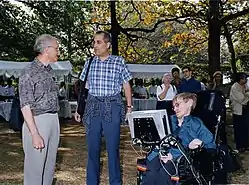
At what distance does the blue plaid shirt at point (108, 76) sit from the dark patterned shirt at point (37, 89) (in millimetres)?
757

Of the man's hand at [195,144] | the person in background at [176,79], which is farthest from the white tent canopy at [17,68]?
the man's hand at [195,144]

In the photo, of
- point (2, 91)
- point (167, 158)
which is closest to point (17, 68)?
point (2, 91)

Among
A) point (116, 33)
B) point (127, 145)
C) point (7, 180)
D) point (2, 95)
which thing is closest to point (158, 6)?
point (116, 33)

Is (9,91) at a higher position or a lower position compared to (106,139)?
lower

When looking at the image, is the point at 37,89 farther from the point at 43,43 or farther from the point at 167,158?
the point at 167,158

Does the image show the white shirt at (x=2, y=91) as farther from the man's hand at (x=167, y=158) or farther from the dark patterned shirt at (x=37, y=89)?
the man's hand at (x=167, y=158)

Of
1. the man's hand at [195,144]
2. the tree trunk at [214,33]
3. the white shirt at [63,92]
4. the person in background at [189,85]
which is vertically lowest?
the white shirt at [63,92]

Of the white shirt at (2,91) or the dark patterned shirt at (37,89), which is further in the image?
the white shirt at (2,91)

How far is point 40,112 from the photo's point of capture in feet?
11.0

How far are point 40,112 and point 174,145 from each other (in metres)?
1.04

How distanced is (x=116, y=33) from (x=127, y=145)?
9.79 meters

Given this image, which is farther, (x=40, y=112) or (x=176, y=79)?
(x=176, y=79)

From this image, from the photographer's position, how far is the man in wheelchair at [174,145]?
3.49m

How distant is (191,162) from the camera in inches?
135
